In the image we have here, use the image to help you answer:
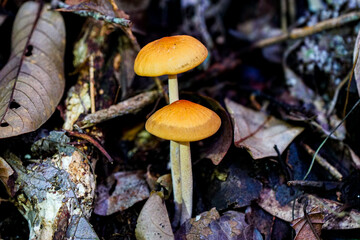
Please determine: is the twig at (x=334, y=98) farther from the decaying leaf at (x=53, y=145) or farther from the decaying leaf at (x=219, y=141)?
the decaying leaf at (x=53, y=145)

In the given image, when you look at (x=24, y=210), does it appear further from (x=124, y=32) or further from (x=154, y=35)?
(x=154, y=35)

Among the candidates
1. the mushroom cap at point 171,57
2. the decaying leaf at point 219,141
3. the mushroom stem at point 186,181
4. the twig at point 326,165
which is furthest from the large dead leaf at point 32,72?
the twig at point 326,165

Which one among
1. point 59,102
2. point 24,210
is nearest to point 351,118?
point 59,102

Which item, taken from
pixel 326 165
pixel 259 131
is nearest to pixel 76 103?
pixel 259 131

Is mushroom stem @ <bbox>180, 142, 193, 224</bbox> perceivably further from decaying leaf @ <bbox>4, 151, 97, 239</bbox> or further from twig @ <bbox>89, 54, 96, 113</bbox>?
twig @ <bbox>89, 54, 96, 113</bbox>

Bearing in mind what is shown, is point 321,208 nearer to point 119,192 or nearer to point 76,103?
point 119,192

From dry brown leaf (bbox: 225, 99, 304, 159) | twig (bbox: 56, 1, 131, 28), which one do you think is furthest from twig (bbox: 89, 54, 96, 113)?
dry brown leaf (bbox: 225, 99, 304, 159)

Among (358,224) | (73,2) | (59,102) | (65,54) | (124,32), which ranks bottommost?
(358,224)
